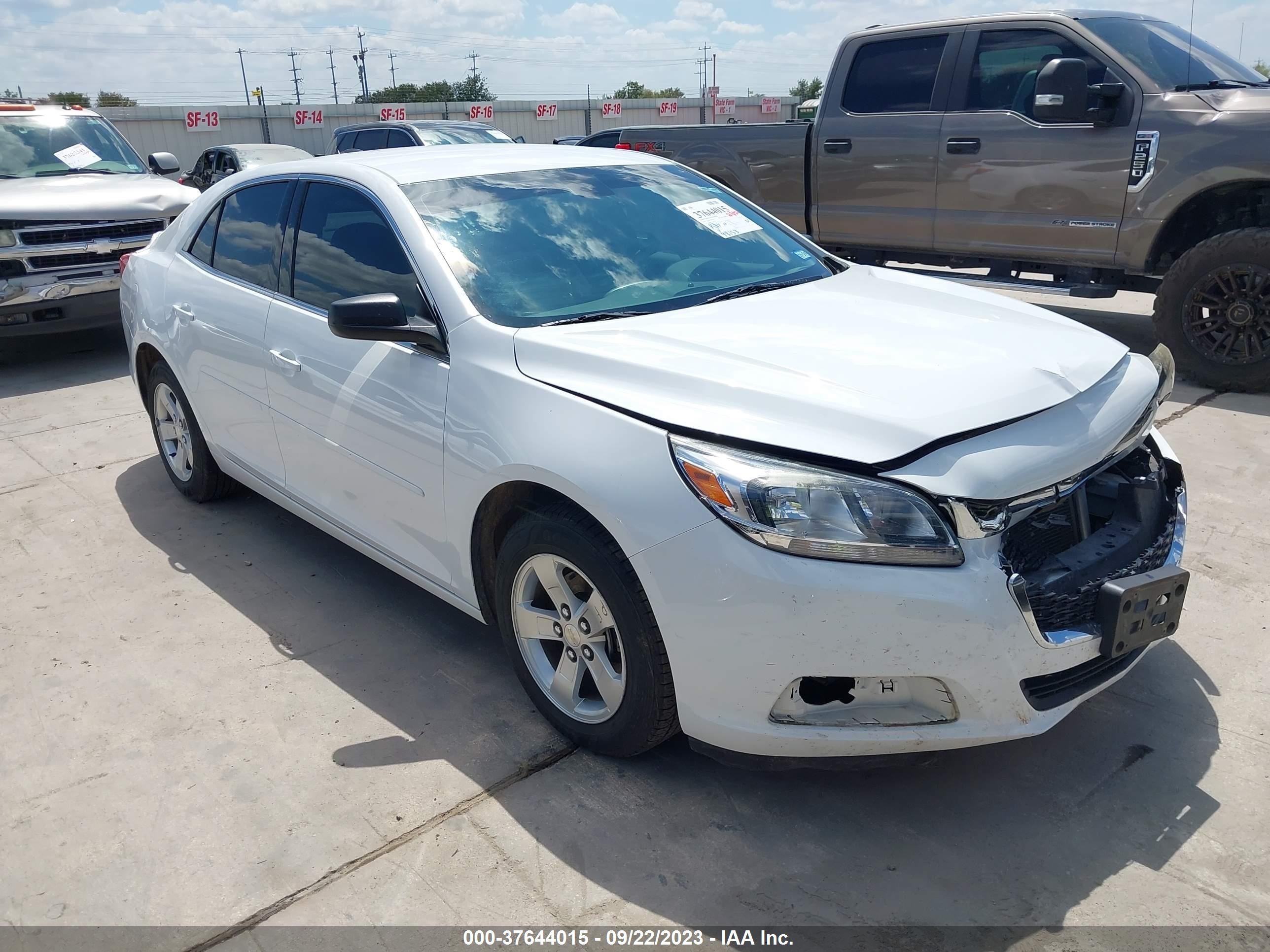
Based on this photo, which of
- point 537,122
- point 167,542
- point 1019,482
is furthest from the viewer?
point 537,122

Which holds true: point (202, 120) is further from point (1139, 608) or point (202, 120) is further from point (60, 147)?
point (1139, 608)

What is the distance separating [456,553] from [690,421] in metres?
1.02

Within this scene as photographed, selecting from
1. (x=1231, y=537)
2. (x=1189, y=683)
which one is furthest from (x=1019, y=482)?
(x=1231, y=537)

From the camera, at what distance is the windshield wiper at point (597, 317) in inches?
122

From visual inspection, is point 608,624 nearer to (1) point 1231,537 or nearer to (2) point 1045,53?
(1) point 1231,537

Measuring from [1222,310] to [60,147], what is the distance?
8.99m

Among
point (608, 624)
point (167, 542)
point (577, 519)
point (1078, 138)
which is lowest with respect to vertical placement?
point (167, 542)

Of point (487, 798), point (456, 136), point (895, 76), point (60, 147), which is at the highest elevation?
point (895, 76)

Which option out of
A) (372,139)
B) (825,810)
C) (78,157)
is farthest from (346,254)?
(372,139)

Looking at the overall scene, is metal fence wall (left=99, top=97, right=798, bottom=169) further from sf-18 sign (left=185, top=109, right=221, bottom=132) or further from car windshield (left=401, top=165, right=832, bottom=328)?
car windshield (left=401, top=165, right=832, bottom=328)

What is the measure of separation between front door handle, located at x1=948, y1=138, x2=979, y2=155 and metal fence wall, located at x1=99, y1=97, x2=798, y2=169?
84.9 ft

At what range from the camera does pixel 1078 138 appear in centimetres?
646

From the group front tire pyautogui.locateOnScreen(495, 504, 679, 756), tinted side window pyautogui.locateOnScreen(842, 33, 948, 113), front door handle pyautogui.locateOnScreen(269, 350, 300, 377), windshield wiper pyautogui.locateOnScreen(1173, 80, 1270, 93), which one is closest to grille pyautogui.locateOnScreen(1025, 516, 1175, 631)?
front tire pyautogui.locateOnScreen(495, 504, 679, 756)

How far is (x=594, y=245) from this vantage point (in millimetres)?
3484
